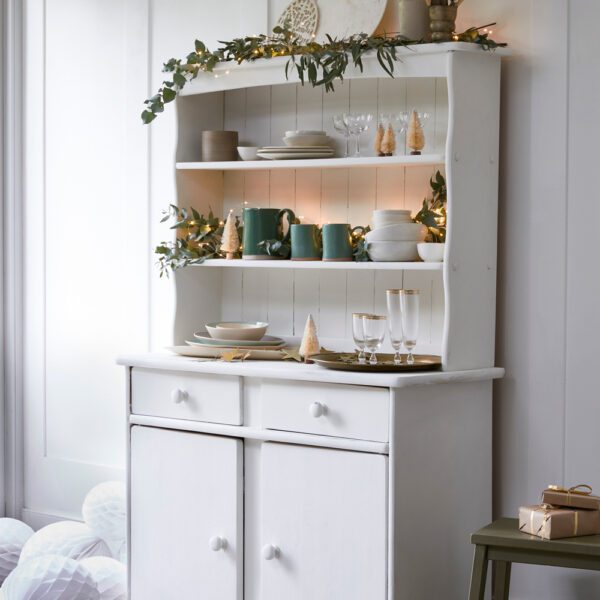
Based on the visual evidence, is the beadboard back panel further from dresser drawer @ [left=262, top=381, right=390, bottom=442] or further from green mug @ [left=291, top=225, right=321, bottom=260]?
dresser drawer @ [left=262, top=381, right=390, bottom=442]

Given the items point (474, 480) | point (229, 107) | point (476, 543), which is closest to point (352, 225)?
point (229, 107)

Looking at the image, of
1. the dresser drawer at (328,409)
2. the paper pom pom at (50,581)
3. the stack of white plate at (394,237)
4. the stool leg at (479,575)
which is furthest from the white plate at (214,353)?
the stool leg at (479,575)

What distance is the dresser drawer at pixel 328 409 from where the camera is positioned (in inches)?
102

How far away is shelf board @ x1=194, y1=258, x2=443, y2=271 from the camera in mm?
2775

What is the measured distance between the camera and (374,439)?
2602 millimetres

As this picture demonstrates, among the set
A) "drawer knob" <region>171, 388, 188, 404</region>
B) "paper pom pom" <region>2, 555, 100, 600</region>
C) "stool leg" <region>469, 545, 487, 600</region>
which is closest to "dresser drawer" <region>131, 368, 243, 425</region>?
"drawer knob" <region>171, 388, 188, 404</region>

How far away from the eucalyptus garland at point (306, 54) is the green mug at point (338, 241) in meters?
0.41

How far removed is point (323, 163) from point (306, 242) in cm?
25

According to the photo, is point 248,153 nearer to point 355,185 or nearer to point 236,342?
point 355,185

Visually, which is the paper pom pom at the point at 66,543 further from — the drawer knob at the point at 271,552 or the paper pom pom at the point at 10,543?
the drawer knob at the point at 271,552

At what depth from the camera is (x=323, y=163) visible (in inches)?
115

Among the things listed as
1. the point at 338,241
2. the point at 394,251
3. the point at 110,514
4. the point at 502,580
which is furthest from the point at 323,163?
the point at 110,514

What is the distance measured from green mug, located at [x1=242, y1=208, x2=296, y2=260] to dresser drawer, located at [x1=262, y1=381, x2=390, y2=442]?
0.48 metres

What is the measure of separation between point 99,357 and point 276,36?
1401 millimetres
